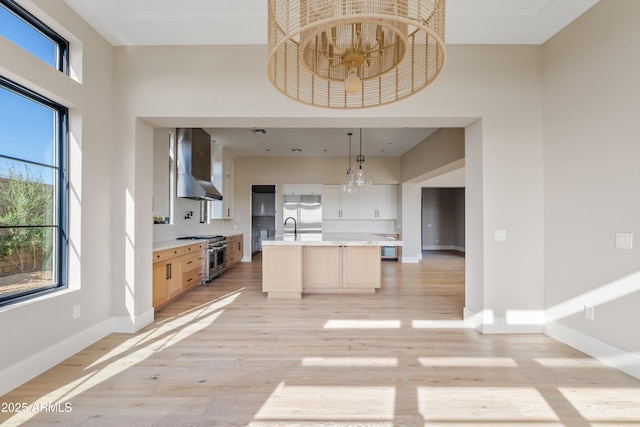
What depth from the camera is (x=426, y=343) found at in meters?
2.89

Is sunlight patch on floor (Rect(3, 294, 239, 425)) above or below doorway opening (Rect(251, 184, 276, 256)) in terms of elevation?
below

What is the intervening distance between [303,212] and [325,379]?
6053mm

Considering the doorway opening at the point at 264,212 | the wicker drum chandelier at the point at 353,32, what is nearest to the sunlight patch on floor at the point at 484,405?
the wicker drum chandelier at the point at 353,32

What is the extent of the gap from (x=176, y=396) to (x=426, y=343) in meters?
2.19

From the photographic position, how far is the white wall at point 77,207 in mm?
2115

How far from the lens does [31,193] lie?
93.2 inches

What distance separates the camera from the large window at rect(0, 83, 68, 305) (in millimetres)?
2152

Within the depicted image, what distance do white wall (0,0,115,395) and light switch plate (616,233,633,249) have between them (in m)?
4.54

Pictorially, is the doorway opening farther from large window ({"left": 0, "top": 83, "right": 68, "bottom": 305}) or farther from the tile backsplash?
large window ({"left": 0, "top": 83, "right": 68, "bottom": 305})

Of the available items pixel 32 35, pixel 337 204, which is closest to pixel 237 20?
pixel 32 35

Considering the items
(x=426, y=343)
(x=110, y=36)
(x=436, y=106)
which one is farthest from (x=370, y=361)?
(x=110, y=36)

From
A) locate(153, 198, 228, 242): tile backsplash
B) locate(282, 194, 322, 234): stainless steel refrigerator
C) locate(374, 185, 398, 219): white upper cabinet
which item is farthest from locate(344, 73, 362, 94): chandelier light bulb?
locate(374, 185, 398, 219): white upper cabinet

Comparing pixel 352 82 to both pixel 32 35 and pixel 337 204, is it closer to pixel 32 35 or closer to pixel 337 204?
pixel 32 35

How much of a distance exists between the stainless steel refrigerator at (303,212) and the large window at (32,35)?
573cm
